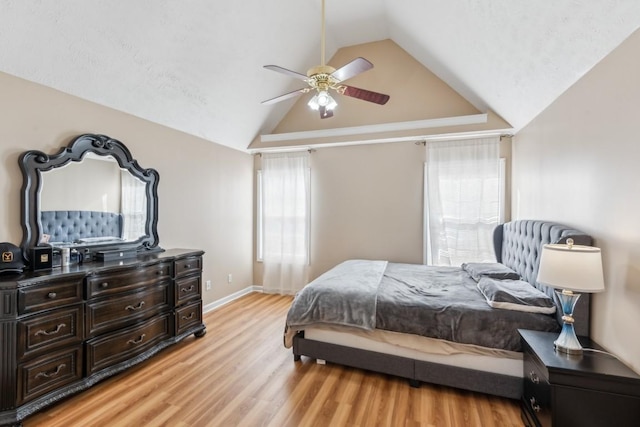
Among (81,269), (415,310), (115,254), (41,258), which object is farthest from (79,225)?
(415,310)

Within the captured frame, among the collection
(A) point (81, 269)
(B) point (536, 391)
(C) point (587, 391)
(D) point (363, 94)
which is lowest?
(B) point (536, 391)

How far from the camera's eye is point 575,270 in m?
1.61

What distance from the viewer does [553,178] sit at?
2.61 metres

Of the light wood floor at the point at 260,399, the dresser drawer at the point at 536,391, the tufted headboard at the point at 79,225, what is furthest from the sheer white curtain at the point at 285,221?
the dresser drawer at the point at 536,391

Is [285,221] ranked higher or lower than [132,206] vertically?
lower

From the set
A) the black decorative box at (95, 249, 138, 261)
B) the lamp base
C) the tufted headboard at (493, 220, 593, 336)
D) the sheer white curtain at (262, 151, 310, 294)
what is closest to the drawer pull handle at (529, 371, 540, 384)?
the lamp base

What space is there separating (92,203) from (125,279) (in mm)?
867

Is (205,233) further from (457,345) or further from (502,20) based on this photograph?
(502,20)

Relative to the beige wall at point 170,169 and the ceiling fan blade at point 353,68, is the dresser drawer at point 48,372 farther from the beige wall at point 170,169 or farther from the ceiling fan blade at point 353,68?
the ceiling fan blade at point 353,68

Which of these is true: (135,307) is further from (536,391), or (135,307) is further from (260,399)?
(536,391)

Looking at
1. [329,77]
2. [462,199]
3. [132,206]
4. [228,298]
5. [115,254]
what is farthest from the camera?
[228,298]

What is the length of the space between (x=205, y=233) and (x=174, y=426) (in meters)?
2.52

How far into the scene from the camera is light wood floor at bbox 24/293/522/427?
198 centimetres

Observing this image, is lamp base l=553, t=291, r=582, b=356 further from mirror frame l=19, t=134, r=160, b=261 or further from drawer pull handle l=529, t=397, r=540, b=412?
mirror frame l=19, t=134, r=160, b=261
